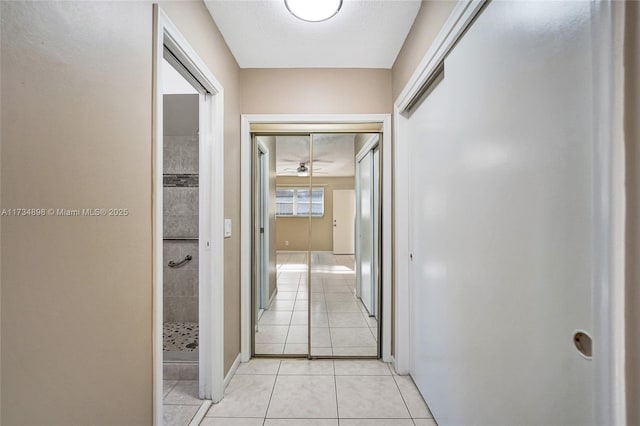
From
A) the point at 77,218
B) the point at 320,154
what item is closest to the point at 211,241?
the point at 77,218

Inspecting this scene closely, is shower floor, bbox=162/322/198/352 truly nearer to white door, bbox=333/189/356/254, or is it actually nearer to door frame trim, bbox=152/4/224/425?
door frame trim, bbox=152/4/224/425

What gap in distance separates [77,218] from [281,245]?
2.27m

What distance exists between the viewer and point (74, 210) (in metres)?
0.77

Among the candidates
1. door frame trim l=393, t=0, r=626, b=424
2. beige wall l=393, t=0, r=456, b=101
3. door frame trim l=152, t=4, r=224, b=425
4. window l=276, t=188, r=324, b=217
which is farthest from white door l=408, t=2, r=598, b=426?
door frame trim l=152, t=4, r=224, b=425

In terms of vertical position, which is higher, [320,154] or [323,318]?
[320,154]

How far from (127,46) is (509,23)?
4.26ft

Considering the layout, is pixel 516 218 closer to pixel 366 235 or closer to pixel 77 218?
pixel 77 218

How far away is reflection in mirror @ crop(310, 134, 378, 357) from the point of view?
2.53 meters

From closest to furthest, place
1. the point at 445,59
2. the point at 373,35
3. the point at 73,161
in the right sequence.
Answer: the point at 73,161, the point at 445,59, the point at 373,35

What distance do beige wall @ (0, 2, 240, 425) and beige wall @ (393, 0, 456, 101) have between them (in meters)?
1.35

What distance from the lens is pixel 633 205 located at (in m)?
0.55

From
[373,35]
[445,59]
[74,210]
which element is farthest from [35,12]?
[373,35]

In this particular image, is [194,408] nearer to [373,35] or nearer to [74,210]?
[74,210]

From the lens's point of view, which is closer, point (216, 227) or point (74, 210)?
point (74, 210)
